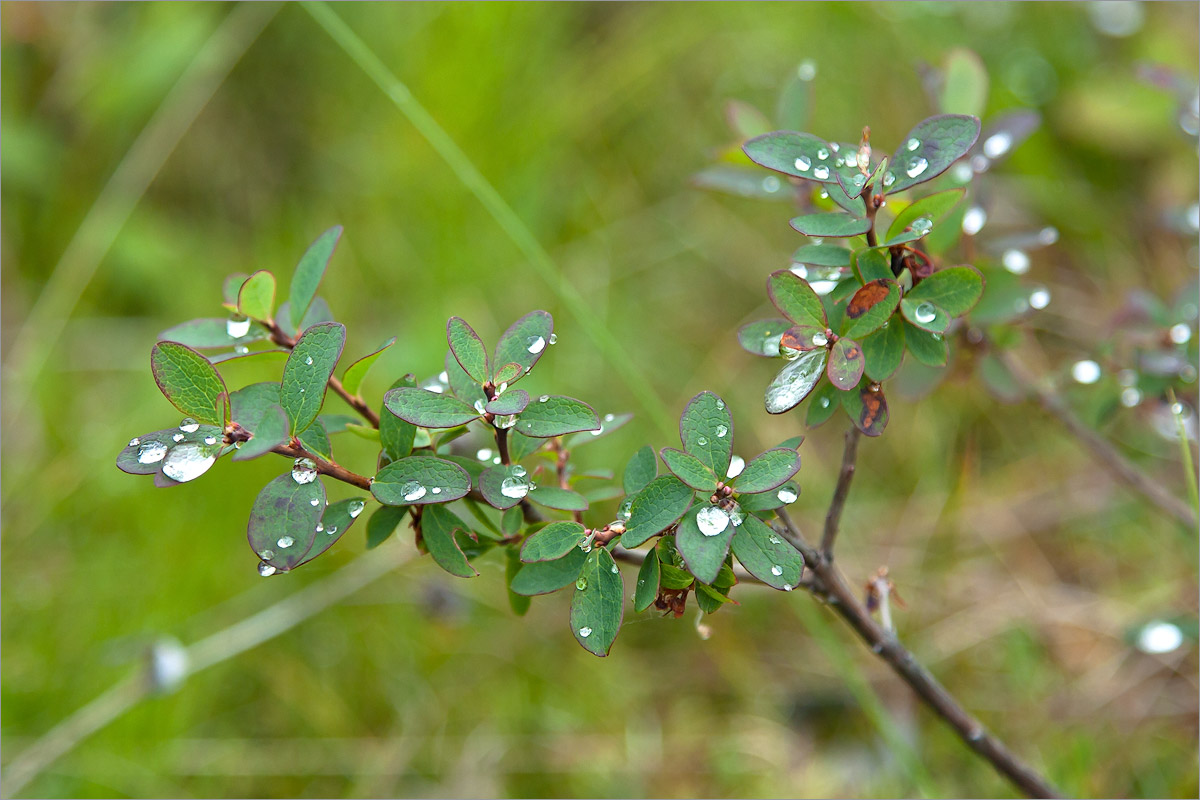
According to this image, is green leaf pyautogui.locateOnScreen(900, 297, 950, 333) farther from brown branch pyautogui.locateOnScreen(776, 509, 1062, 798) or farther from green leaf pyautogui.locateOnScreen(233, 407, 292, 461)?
green leaf pyautogui.locateOnScreen(233, 407, 292, 461)

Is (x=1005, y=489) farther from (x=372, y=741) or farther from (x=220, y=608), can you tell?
(x=220, y=608)

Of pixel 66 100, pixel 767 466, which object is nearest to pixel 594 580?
pixel 767 466

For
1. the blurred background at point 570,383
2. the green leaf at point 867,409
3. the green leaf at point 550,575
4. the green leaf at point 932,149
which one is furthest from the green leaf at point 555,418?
the blurred background at point 570,383

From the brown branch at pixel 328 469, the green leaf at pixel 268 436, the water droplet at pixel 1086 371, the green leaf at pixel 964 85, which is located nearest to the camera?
the green leaf at pixel 268 436

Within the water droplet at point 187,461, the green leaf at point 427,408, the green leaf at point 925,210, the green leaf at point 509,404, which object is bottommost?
the green leaf at point 925,210

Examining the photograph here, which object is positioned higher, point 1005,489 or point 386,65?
point 386,65

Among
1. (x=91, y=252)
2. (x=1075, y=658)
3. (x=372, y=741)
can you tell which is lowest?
(x=1075, y=658)

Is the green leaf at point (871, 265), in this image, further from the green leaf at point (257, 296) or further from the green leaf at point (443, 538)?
the green leaf at point (257, 296)
